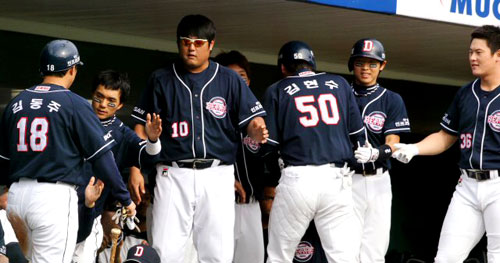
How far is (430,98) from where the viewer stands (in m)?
11.4

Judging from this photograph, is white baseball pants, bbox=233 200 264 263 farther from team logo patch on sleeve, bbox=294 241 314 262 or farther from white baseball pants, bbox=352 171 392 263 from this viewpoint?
white baseball pants, bbox=352 171 392 263

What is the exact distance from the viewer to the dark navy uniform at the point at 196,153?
19.9ft

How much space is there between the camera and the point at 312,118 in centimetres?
643

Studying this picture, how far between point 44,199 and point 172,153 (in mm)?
867

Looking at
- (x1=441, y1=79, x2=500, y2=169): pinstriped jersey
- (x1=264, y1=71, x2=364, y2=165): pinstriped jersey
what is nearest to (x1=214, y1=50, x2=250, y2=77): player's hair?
(x1=264, y1=71, x2=364, y2=165): pinstriped jersey

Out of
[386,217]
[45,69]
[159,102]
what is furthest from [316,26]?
[45,69]

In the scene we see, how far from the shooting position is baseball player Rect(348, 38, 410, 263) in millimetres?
7164

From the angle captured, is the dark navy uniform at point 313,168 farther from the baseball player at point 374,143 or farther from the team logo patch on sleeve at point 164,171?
the team logo patch on sleeve at point 164,171

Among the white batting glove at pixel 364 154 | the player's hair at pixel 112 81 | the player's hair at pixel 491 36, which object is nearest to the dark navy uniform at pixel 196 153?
the player's hair at pixel 112 81

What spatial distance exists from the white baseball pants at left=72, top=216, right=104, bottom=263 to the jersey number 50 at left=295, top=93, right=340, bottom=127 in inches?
67.4

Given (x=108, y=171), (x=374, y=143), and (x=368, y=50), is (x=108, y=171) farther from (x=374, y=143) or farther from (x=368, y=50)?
(x=368, y=50)

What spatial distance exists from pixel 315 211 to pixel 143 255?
1.29m

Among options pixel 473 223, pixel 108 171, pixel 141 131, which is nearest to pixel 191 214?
pixel 108 171

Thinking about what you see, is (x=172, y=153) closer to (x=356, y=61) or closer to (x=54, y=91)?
Result: (x=54, y=91)
